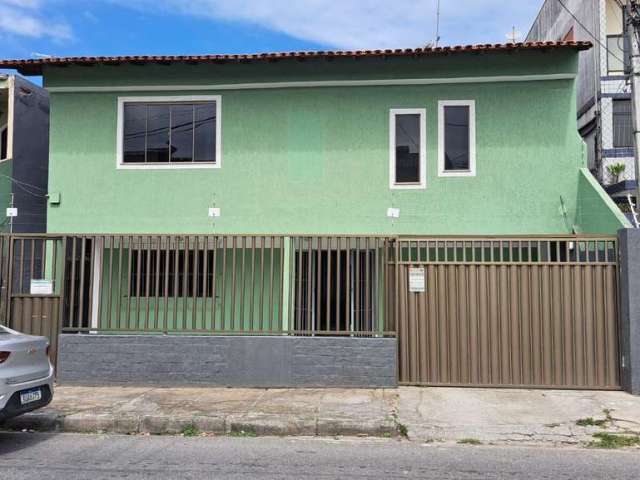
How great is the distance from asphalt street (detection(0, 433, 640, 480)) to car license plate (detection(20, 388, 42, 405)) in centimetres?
50

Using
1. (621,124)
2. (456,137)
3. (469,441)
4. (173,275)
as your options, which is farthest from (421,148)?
(621,124)

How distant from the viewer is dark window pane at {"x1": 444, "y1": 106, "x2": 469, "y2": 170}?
10328 millimetres

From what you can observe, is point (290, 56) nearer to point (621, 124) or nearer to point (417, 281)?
point (417, 281)

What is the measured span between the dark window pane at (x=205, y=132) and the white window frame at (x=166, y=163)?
4.6 inches

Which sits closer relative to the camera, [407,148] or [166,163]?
[407,148]

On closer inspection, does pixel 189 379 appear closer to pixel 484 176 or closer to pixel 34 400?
pixel 34 400

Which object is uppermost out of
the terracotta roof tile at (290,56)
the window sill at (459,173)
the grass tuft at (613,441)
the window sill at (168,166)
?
the terracotta roof tile at (290,56)

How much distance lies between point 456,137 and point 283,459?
6.74 meters

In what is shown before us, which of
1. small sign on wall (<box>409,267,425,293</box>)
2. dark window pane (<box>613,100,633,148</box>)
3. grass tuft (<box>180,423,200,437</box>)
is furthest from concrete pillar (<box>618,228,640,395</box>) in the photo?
dark window pane (<box>613,100,633,148</box>)

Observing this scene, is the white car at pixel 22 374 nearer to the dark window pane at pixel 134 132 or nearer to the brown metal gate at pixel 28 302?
the brown metal gate at pixel 28 302

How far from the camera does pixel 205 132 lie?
1073cm

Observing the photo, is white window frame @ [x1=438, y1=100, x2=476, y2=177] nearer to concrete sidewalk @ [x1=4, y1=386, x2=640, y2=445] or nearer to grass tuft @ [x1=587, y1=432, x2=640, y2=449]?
concrete sidewalk @ [x1=4, y1=386, x2=640, y2=445]

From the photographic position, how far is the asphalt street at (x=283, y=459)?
5.21 m

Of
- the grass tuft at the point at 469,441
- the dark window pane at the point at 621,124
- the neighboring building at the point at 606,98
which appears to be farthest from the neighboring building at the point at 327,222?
the dark window pane at the point at 621,124
